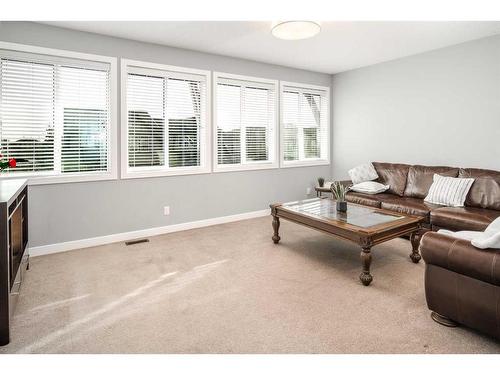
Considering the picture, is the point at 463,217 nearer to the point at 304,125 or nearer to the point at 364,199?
the point at 364,199

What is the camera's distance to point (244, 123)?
5324 millimetres

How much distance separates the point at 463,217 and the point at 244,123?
11.0 feet

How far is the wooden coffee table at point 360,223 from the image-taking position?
2.84 metres

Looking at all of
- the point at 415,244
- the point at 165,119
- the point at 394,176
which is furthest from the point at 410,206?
the point at 165,119

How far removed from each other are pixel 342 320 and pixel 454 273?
31.5 inches

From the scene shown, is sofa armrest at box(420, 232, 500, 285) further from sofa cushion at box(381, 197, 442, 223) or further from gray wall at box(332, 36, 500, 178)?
gray wall at box(332, 36, 500, 178)

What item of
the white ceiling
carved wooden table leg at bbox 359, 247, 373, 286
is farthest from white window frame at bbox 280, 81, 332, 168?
carved wooden table leg at bbox 359, 247, 373, 286

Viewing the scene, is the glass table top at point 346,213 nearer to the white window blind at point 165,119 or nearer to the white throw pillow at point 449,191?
the white throw pillow at point 449,191

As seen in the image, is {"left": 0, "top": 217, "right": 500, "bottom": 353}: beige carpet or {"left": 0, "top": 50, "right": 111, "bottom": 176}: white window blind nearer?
{"left": 0, "top": 217, "right": 500, "bottom": 353}: beige carpet

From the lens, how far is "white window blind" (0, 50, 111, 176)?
3.50 meters

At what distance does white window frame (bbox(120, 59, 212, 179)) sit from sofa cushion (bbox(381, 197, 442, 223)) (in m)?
2.65

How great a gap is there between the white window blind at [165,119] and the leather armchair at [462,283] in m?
3.48
